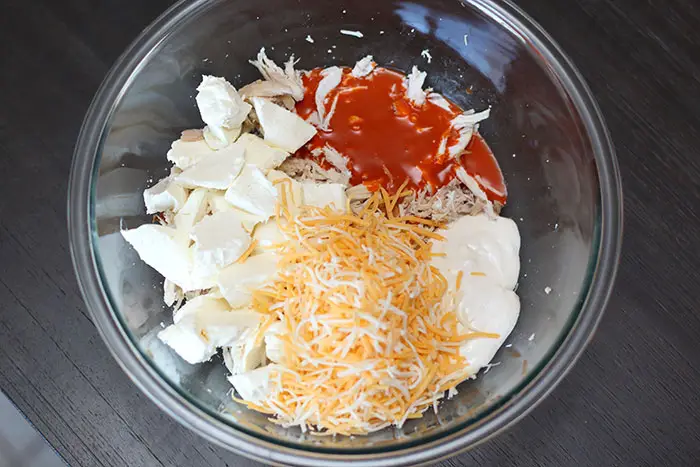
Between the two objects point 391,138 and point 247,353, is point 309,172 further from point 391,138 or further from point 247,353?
point 247,353

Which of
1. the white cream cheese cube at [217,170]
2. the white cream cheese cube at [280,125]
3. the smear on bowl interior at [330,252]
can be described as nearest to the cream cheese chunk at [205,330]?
the smear on bowl interior at [330,252]

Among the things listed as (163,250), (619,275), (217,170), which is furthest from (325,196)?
(619,275)

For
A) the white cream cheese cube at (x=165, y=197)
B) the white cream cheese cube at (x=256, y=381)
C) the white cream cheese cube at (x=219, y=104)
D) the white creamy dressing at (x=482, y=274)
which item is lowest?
the white cream cheese cube at (x=256, y=381)

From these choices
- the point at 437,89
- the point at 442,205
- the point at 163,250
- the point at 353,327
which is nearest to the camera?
the point at 353,327

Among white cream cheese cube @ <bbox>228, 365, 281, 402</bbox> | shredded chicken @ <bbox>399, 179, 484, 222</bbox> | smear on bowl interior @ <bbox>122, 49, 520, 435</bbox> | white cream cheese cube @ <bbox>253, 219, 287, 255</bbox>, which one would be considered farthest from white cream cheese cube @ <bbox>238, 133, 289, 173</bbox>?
white cream cheese cube @ <bbox>228, 365, 281, 402</bbox>

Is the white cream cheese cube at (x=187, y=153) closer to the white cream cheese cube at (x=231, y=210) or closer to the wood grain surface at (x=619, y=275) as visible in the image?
the white cream cheese cube at (x=231, y=210)

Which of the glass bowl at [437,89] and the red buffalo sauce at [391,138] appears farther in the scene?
the red buffalo sauce at [391,138]

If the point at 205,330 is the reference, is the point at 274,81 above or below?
above
